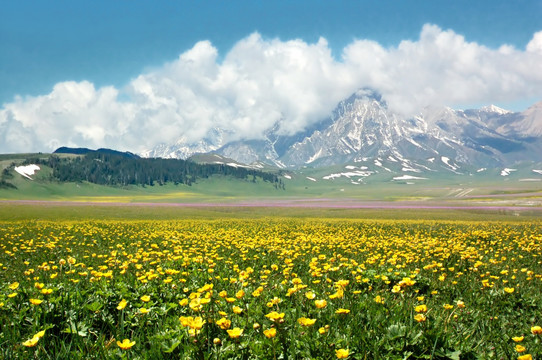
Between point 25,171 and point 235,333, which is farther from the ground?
point 25,171

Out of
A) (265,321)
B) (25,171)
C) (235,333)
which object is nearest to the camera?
(235,333)

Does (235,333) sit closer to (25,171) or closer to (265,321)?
(265,321)

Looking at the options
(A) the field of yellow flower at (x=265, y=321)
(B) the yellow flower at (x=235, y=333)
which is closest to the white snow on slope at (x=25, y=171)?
(A) the field of yellow flower at (x=265, y=321)

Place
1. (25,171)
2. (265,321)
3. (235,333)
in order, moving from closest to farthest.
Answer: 1. (235,333)
2. (265,321)
3. (25,171)

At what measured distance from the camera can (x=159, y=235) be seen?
19.2 m

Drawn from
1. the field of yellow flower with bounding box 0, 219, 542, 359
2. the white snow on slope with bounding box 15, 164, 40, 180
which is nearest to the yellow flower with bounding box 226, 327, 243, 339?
the field of yellow flower with bounding box 0, 219, 542, 359

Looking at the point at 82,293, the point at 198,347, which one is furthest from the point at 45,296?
the point at 198,347

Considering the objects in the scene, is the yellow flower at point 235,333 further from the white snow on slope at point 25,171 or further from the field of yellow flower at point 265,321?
the white snow on slope at point 25,171

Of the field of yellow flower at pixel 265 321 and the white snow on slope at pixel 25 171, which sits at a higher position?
the white snow on slope at pixel 25 171

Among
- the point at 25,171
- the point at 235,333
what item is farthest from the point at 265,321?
the point at 25,171

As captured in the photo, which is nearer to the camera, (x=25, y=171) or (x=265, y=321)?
(x=265, y=321)

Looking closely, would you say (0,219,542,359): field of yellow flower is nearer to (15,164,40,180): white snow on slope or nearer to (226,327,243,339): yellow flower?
(226,327,243,339): yellow flower

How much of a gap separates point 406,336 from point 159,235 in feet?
57.9

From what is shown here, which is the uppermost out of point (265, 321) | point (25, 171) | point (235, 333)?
point (25, 171)
